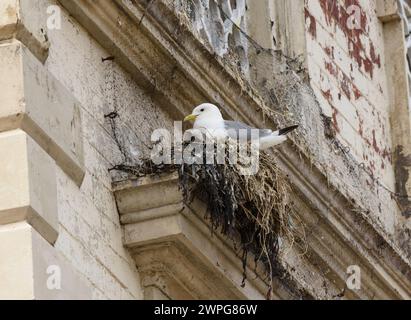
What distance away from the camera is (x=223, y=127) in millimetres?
13281

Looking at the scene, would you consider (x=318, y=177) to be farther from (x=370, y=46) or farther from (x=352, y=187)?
(x=370, y=46)

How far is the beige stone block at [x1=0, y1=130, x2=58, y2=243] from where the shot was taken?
11492 millimetres

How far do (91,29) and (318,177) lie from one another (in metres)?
2.25

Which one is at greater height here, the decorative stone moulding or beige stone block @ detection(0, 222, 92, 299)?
the decorative stone moulding

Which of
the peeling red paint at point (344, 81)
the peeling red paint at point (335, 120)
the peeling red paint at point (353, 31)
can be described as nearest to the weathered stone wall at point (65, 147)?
the peeling red paint at point (335, 120)

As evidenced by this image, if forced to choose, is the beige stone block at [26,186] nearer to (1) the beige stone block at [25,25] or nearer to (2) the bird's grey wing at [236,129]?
(1) the beige stone block at [25,25]

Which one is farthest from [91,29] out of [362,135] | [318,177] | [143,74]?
[362,135]

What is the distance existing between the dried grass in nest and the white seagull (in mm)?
91

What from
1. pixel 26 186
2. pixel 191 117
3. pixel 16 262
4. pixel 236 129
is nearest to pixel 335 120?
pixel 236 129

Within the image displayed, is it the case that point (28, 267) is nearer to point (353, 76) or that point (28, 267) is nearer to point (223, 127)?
point (223, 127)

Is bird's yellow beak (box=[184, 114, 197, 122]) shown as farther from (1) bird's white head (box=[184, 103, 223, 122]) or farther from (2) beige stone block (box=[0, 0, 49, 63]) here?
(2) beige stone block (box=[0, 0, 49, 63])

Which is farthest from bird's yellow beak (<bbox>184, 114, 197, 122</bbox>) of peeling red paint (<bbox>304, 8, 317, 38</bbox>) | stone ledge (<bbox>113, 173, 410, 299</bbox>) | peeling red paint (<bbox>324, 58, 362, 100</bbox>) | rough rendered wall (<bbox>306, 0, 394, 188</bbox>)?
peeling red paint (<bbox>324, 58, 362, 100</bbox>)

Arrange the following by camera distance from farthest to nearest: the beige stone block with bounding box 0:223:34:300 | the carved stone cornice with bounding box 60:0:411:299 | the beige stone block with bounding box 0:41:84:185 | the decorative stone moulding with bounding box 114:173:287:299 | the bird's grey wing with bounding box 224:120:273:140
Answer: the bird's grey wing with bounding box 224:120:273:140
the carved stone cornice with bounding box 60:0:411:299
the decorative stone moulding with bounding box 114:173:287:299
the beige stone block with bounding box 0:41:84:185
the beige stone block with bounding box 0:223:34:300

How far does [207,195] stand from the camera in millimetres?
12805
